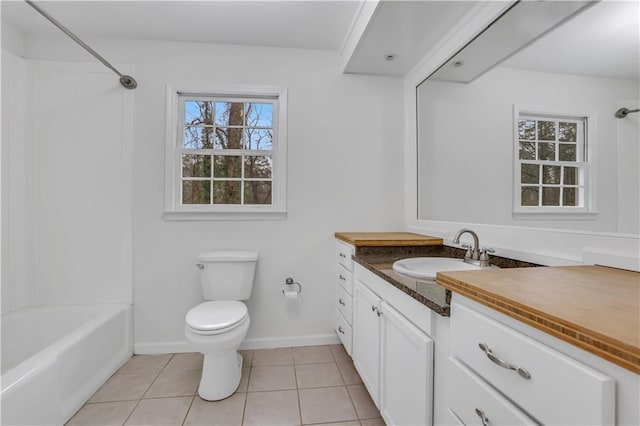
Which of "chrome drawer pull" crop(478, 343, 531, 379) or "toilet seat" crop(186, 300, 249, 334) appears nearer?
"chrome drawer pull" crop(478, 343, 531, 379)

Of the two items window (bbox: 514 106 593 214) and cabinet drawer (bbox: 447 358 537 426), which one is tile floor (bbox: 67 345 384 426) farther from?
window (bbox: 514 106 593 214)

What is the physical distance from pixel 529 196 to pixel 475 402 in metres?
1.02

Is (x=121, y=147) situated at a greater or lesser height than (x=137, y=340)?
greater

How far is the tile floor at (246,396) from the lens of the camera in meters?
1.50

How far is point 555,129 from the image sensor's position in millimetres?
1201

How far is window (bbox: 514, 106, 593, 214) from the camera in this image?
111 centimetres

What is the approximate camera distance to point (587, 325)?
0.50m

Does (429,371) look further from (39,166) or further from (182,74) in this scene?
(39,166)

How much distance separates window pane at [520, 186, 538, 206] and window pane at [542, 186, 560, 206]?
33mm

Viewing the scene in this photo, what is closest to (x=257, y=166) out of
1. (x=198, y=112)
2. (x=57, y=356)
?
(x=198, y=112)

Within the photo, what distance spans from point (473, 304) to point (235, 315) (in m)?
1.38

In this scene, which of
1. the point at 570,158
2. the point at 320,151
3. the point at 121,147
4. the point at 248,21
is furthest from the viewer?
the point at 320,151

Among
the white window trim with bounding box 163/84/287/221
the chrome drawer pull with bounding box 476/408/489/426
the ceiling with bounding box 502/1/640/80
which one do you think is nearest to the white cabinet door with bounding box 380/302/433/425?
the chrome drawer pull with bounding box 476/408/489/426

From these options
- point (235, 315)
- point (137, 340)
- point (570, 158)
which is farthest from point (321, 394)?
point (570, 158)
